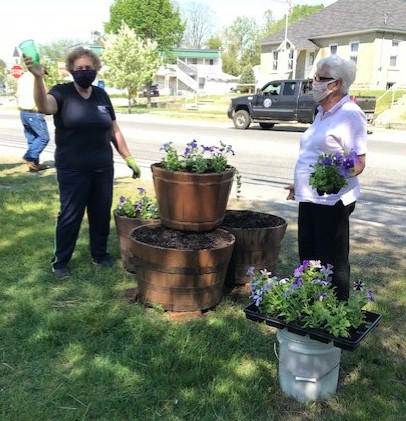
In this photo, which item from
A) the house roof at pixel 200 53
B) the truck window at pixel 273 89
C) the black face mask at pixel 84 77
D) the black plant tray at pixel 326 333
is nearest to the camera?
the black plant tray at pixel 326 333

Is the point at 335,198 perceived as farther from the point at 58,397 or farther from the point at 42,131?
the point at 42,131

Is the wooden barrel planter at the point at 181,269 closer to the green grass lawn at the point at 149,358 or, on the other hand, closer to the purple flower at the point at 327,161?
the green grass lawn at the point at 149,358

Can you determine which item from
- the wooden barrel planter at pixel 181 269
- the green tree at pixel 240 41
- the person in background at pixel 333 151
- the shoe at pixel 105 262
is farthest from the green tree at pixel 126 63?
the green tree at pixel 240 41

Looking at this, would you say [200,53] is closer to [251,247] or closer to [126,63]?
[126,63]

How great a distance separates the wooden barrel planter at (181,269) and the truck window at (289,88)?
16845 millimetres

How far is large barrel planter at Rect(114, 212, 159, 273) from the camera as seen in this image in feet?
14.8

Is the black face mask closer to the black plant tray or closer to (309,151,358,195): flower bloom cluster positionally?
(309,151,358,195): flower bloom cluster

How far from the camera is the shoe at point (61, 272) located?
4379 mm

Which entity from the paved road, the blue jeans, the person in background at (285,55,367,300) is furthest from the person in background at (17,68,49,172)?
the person in background at (285,55,367,300)

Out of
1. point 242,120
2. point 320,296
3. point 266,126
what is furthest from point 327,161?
point 266,126

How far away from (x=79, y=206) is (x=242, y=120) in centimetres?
1685

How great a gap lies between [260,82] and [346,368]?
41914 mm

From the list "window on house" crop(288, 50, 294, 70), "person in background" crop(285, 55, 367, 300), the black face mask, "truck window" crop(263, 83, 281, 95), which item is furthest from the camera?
"window on house" crop(288, 50, 294, 70)

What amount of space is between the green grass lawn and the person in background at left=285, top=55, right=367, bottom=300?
24.9 inches
